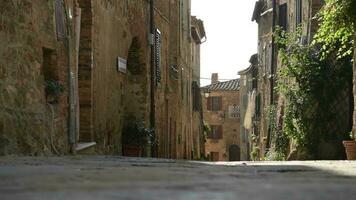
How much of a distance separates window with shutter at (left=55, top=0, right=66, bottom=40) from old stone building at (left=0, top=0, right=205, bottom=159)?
0.5 inches

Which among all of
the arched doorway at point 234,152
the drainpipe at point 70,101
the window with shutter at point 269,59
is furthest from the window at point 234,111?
the drainpipe at point 70,101

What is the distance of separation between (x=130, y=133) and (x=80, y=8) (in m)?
3.76

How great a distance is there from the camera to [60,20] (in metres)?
7.79

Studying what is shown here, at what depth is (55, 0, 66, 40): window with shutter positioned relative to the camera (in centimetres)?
770

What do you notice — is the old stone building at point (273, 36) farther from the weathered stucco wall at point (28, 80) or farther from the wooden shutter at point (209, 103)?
the wooden shutter at point (209, 103)

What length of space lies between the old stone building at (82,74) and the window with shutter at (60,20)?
0.01m

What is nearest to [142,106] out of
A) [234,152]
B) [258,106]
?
[258,106]

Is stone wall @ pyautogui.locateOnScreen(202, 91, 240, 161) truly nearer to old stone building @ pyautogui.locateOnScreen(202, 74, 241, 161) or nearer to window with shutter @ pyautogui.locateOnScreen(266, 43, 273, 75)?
old stone building @ pyautogui.locateOnScreen(202, 74, 241, 161)

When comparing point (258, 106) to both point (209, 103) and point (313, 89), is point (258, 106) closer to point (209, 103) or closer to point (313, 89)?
point (313, 89)

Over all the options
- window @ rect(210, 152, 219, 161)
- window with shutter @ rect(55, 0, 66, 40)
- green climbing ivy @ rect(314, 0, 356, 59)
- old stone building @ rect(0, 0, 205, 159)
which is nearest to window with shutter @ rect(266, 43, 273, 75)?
old stone building @ rect(0, 0, 205, 159)

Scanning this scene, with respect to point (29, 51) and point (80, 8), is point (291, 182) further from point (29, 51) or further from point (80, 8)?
point (80, 8)

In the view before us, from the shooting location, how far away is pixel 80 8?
929 cm

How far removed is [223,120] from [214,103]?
1648 mm

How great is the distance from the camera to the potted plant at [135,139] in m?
12.1
